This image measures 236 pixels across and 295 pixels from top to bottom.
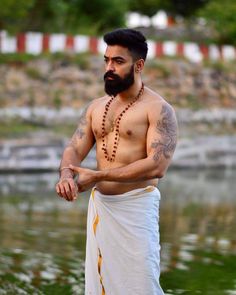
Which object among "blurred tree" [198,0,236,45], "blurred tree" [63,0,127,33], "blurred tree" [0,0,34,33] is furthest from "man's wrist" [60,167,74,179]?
"blurred tree" [63,0,127,33]

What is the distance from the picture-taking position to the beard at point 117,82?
231 inches

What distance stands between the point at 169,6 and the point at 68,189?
179 feet

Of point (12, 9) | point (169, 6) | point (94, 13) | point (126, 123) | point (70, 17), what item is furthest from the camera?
point (169, 6)

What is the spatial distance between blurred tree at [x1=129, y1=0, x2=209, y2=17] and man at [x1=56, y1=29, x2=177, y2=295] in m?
51.5

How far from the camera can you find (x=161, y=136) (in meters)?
5.86

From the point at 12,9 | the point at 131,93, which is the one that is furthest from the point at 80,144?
the point at 12,9

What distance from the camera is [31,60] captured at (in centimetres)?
3547

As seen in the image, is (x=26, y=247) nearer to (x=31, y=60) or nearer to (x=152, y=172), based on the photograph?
(x=152, y=172)

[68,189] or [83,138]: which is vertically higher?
[83,138]

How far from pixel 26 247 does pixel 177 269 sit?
221cm

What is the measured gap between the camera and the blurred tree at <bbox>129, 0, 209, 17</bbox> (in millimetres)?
57500

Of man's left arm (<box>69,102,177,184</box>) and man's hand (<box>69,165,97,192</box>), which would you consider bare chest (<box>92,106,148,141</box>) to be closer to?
man's left arm (<box>69,102,177,184</box>)

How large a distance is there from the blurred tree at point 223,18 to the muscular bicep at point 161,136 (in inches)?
1511

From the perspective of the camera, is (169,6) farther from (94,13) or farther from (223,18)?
(223,18)
